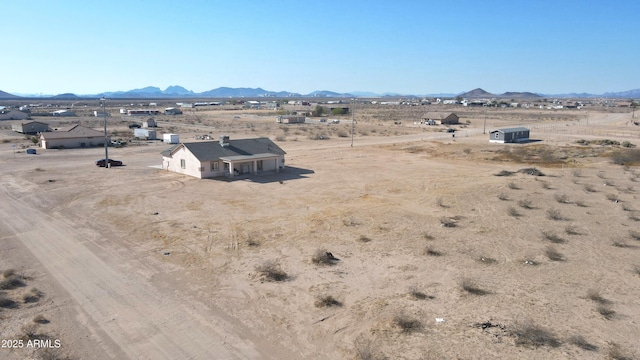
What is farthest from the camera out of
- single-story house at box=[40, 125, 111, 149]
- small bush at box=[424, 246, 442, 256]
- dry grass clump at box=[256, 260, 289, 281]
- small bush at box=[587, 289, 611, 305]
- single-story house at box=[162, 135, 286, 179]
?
single-story house at box=[40, 125, 111, 149]

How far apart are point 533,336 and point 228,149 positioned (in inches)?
1542

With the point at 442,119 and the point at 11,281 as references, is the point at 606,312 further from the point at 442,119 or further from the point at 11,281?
the point at 442,119

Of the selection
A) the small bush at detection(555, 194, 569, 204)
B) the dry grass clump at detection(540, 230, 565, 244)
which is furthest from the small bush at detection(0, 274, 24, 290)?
the small bush at detection(555, 194, 569, 204)

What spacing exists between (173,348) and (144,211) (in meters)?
20.5

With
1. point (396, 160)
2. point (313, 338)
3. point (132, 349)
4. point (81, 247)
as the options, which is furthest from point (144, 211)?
point (396, 160)

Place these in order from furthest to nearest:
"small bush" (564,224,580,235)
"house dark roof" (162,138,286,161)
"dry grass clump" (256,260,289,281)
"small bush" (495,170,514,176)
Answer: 1. "small bush" (495,170,514,176)
2. "house dark roof" (162,138,286,161)
3. "small bush" (564,224,580,235)
4. "dry grass clump" (256,260,289,281)

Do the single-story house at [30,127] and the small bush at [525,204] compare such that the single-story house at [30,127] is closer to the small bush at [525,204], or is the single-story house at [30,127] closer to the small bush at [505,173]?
the small bush at [505,173]

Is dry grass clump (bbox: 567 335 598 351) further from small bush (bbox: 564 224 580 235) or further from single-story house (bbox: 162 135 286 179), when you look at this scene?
single-story house (bbox: 162 135 286 179)

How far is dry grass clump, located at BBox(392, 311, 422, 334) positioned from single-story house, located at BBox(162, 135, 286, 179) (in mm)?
32735

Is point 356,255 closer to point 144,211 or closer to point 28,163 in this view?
point 144,211

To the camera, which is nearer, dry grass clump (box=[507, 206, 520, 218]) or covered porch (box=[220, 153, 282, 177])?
dry grass clump (box=[507, 206, 520, 218])

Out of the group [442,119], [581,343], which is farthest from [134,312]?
[442,119]

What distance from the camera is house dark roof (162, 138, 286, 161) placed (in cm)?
4906

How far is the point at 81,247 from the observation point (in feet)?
90.2
